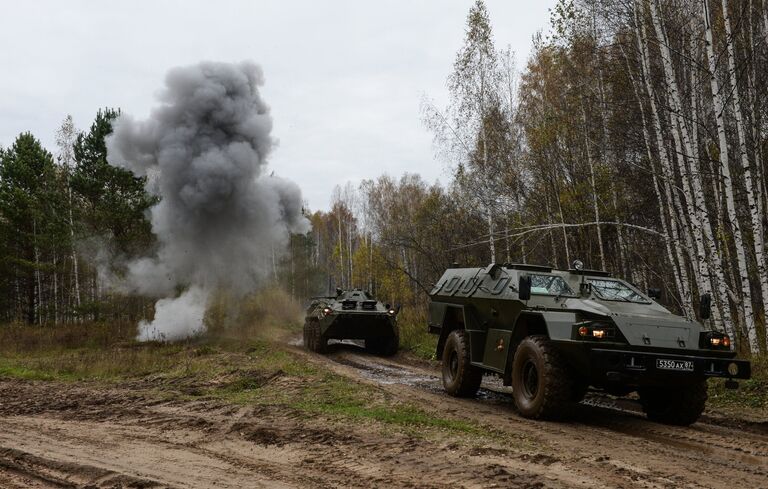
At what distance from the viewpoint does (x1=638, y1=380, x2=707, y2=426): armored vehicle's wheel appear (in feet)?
24.2

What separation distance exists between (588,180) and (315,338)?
8252 millimetres

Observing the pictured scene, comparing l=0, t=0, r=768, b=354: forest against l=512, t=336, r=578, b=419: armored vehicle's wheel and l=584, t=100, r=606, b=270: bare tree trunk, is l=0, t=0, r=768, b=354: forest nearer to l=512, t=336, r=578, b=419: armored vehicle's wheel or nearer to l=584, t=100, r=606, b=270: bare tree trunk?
l=584, t=100, r=606, b=270: bare tree trunk

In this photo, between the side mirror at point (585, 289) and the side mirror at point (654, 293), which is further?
the side mirror at point (654, 293)

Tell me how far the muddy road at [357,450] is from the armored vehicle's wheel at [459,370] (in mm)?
546

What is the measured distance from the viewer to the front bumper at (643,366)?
682 centimetres

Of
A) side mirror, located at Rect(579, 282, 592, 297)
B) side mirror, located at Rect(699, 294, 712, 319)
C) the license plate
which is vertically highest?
side mirror, located at Rect(579, 282, 592, 297)

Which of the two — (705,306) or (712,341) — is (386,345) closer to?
(705,306)

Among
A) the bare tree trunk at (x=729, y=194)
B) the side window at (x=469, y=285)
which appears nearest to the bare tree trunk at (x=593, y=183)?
the bare tree trunk at (x=729, y=194)

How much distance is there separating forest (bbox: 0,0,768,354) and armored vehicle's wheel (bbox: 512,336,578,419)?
152 inches

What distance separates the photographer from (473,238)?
2277cm

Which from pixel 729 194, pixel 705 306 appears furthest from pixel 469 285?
pixel 729 194

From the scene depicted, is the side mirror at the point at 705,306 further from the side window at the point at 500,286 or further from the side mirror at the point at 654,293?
the side window at the point at 500,286

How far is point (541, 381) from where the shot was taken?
7.35 meters

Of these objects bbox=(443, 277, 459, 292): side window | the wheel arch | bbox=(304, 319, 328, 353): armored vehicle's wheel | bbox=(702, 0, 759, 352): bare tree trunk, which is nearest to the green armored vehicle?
the wheel arch
